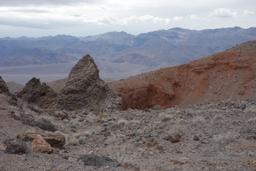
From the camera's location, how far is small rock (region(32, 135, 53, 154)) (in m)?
11.8

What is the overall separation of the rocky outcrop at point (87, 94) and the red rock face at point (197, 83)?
11.6ft

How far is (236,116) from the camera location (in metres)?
18.0

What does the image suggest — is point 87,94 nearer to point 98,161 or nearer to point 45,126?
point 45,126

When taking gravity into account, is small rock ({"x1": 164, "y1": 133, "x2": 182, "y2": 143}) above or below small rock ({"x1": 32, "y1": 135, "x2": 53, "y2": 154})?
below

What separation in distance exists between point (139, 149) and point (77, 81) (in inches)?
426

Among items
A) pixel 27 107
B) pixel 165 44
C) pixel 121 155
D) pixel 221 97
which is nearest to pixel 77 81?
pixel 27 107

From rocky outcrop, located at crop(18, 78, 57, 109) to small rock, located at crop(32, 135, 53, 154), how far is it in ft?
36.8

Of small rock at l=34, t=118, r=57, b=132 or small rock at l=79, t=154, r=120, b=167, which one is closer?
small rock at l=79, t=154, r=120, b=167

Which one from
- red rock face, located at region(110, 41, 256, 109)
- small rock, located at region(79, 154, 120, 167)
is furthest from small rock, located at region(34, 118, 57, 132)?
red rock face, located at region(110, 41, 256, 109)

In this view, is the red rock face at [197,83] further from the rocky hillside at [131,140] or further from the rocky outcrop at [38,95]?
the rocky hillside at [131,140]

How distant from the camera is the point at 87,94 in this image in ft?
76.6

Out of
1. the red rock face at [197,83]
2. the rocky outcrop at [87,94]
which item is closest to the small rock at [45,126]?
the rocky outcrop at [87,94]

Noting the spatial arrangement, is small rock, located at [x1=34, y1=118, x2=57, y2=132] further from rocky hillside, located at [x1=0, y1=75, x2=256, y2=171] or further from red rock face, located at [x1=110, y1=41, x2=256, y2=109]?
red rock face, located at [x1=110, y1=41, x2=256, y2=109]

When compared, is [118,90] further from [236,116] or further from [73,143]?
[73,143]
